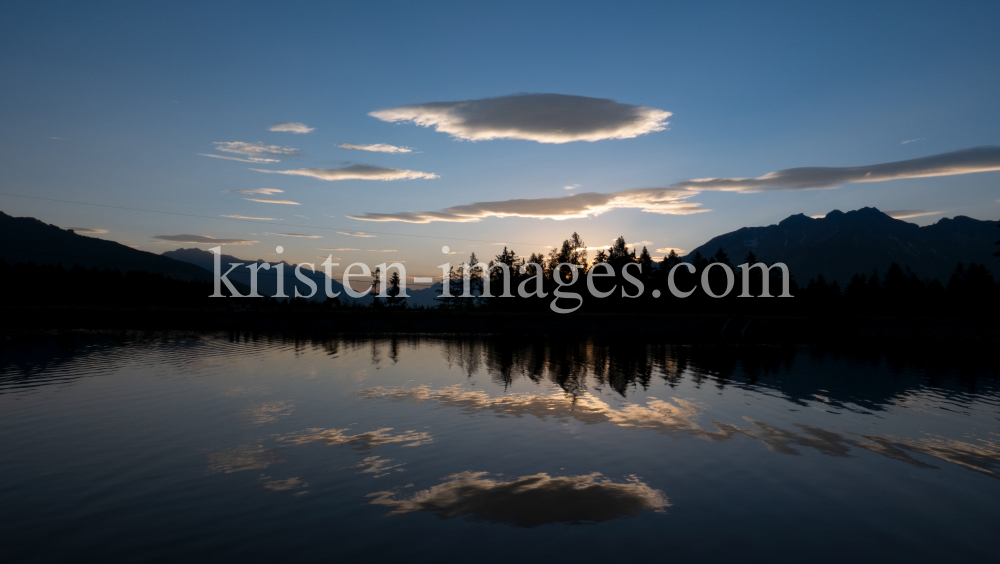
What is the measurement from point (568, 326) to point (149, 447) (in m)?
85.2

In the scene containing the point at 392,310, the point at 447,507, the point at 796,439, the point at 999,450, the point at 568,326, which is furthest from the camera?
the point at 392,310

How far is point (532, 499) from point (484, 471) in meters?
2.49

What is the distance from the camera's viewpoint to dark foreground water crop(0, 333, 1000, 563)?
10.2m

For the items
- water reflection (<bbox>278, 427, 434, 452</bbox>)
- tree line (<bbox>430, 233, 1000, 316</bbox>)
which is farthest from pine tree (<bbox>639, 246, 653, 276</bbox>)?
water reflection (<bbox>278, 427, 434, 452</bbox>)

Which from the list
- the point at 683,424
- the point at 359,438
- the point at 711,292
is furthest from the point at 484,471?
the point at 711,292

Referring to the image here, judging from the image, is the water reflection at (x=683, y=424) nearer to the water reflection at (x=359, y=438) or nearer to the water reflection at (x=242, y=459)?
the water reflection at (x=359, y=438)

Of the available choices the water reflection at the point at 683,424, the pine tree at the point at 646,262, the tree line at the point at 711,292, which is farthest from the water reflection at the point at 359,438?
the pine tree at the point at 646,262

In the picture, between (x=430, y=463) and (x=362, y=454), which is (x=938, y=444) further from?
(x=362, y=454)

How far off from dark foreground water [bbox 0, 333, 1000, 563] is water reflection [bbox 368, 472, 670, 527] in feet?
0.24

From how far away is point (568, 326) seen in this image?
98.1 meters

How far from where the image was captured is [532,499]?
500 inches

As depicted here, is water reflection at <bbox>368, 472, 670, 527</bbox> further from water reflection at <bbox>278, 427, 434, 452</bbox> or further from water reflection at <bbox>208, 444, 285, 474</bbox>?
water reflection at <bbox>208, 444, 285, 474</bbox>

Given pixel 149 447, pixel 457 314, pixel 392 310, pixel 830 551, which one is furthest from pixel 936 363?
pixel 392 310

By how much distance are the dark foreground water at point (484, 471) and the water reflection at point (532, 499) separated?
0.24ft
